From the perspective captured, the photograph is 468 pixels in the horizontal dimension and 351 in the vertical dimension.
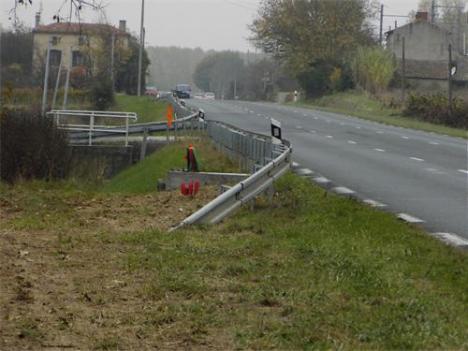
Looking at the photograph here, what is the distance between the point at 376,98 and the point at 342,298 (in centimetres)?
6563

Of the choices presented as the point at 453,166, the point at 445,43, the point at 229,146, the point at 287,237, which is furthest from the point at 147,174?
the point at 445,43

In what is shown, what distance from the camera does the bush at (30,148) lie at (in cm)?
2370

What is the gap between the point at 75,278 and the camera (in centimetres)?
805

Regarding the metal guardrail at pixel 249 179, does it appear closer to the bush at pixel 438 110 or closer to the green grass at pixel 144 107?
the green grass at pixel 144 107

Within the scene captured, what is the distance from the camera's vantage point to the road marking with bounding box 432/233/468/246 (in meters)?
10.5

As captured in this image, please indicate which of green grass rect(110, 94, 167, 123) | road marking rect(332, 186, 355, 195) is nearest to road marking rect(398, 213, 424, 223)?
road marking rect(332, 186, 355, 195)

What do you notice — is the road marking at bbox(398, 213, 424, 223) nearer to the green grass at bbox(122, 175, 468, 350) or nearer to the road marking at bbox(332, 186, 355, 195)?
the green grass at bbox(122, 175, 468, 350)

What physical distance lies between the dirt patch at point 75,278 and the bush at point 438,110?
125 feet

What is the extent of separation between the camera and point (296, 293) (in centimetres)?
743

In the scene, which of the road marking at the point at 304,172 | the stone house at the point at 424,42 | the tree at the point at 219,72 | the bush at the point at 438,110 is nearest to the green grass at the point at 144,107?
the bush at the point at 438,110

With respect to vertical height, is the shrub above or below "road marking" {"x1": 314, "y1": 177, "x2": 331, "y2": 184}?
above

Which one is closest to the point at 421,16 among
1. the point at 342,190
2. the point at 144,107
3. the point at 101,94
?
the point at 101,94

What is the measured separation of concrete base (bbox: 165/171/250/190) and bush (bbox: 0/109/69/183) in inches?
314

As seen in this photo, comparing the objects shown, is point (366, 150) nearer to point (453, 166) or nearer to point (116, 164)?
point (453, 166)
